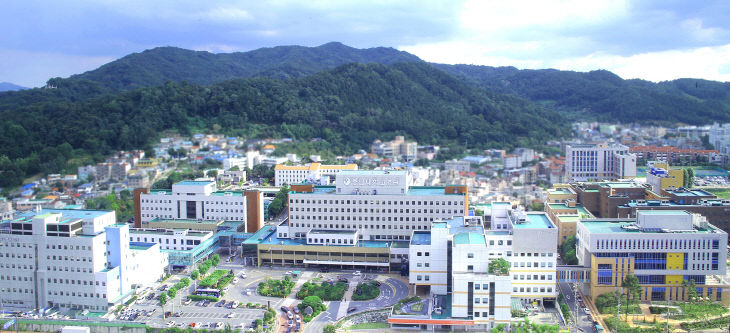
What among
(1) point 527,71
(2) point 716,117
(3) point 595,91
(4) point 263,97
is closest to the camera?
(4) point 263,97

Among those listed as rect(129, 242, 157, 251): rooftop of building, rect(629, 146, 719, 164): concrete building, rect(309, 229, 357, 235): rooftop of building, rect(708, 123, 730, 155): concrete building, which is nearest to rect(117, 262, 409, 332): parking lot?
rect(129, 242, 157, 251): rooftop of building

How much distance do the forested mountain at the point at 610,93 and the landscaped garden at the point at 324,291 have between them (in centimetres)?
11030

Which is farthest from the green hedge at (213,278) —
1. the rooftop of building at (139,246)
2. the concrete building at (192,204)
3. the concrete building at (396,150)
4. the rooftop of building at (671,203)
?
the concrete building at (396,150)

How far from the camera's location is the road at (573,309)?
31.0m

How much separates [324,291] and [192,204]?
19.8 meters

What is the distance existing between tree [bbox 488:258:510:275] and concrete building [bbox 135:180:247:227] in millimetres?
25616

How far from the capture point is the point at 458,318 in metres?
30.5

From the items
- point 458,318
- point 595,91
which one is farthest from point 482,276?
point 595,91

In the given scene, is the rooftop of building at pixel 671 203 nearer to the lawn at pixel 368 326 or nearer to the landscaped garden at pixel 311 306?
the lawn at pixel 368 326

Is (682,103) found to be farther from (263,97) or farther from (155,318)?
(155,318)

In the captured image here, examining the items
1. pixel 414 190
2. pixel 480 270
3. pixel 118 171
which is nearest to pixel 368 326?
pixel 480 270

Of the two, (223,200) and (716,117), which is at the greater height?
(716,117)

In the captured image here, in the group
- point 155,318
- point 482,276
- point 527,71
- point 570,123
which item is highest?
point 527,71

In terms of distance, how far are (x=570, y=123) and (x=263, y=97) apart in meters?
69.5
